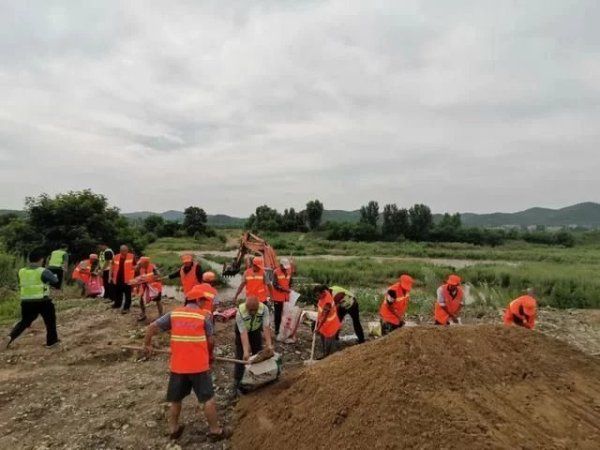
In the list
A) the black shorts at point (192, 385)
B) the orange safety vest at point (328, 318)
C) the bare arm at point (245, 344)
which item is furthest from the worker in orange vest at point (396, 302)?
the black shorts at point (192, 385)

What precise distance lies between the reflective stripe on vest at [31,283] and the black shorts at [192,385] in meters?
3.96

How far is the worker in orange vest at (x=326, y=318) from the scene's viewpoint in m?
7.00

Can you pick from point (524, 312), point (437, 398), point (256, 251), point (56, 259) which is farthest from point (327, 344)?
point (56, 259)

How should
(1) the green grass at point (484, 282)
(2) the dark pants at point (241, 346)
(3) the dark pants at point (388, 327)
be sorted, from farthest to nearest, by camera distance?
1. (1) the green grass at point (484, 282)
2. (3) the dark pants at point (388, 327)
3. (2) the dark pants at point (241, 346)

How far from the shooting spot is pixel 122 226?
2055cm

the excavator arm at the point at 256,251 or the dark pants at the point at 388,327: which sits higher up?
the excavator arm at the point at 256,251

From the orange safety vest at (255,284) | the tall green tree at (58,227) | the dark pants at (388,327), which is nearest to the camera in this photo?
the dark pants at (388,327)

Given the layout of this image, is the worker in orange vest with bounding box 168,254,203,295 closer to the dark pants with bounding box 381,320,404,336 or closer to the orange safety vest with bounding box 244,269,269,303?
the orange safety vest with bounding box 244,269,269,303

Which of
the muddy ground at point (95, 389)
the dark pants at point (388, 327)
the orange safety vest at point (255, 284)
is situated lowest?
the muddy ground at point (95, 389)

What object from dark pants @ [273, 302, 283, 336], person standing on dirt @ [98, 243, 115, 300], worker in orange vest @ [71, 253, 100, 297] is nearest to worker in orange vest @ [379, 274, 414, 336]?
dark pants @ [273, 302, 283, 336]

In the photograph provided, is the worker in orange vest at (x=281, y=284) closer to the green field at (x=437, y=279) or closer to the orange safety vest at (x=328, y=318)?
the orange safety vest at (x=328, y=318)

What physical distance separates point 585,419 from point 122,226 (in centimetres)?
1945

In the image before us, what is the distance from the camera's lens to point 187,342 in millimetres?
4578

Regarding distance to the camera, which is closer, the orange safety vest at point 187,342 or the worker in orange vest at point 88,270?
the orange safety vest at point 187,342
